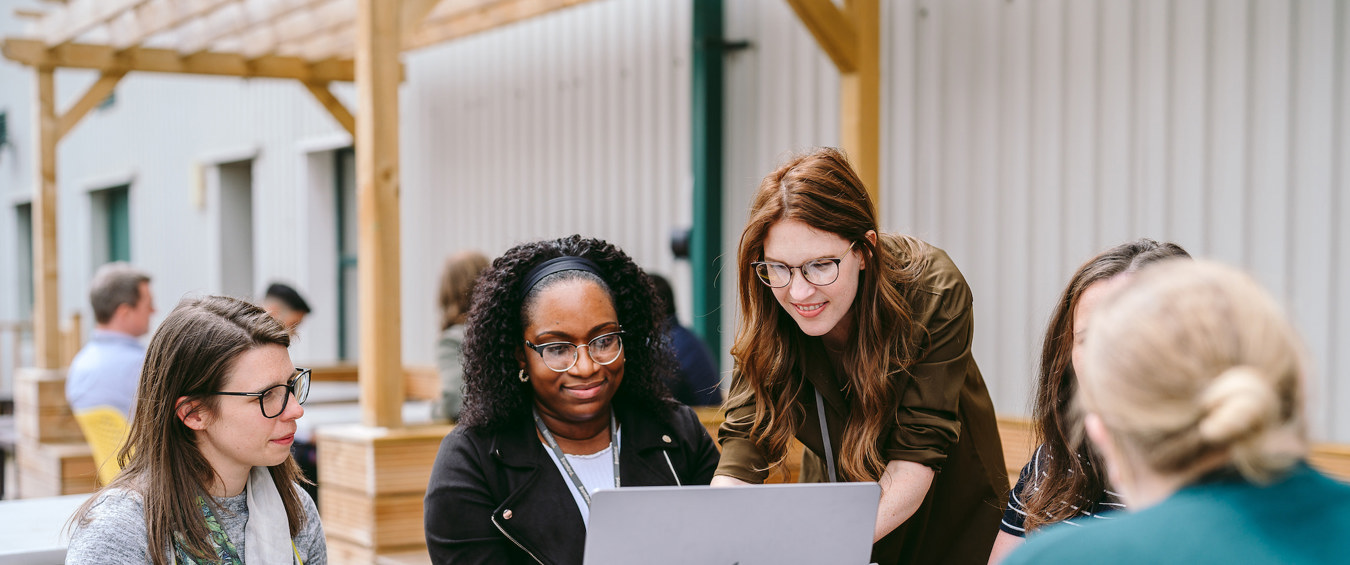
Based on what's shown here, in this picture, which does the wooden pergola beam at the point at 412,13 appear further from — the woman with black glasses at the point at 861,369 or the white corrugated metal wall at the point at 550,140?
the woman with black glasses at the point at 861,369

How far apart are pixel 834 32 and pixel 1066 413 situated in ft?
9.74

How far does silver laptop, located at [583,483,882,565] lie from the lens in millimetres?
1510

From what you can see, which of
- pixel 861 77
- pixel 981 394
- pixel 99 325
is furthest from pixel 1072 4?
pixel 99 325

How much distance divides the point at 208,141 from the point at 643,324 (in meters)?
9.85

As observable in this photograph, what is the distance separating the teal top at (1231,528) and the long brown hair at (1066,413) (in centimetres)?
82

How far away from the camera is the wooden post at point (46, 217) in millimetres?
7281

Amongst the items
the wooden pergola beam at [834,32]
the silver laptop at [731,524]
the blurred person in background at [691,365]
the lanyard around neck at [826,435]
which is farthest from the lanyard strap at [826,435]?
the wooden pergola beam at [834,32]

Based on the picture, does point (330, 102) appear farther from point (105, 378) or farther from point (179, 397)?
point (179, 397)

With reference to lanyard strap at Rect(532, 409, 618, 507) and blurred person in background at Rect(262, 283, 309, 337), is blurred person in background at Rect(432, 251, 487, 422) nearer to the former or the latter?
blurred person in background at Rect(262, 283, 309, 337)

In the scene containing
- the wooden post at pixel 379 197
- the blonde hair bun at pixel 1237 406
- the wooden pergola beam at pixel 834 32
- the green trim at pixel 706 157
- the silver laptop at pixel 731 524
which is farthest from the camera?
the green trim at pixel 706 157

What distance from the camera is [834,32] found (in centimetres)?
471

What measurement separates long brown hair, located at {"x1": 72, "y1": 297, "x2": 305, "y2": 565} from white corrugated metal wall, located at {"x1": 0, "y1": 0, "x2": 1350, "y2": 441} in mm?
1571

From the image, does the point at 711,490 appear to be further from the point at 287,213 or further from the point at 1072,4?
the point at 287,213

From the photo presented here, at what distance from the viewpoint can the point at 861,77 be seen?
4711mm
